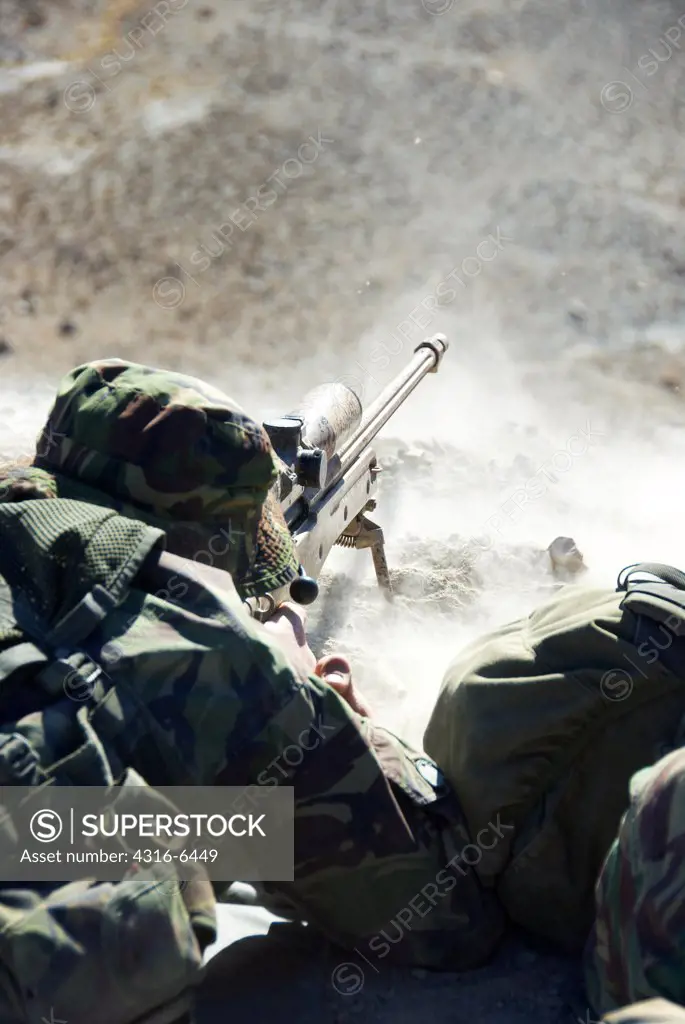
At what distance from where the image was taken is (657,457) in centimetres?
649

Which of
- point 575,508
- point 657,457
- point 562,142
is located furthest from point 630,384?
point 562,142

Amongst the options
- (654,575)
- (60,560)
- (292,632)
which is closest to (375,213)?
(292,632)

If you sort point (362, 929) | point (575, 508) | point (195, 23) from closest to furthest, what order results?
1. point (362, 929)
2. point (575, 508)
3. point (195, 23)

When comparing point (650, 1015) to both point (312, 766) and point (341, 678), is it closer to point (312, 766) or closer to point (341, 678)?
point (312, 766)

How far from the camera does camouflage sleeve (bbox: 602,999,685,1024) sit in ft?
4.60

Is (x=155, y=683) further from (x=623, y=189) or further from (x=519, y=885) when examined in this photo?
(x=623, y=189)

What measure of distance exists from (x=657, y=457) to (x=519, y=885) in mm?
4418

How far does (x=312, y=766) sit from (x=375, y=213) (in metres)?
7.43

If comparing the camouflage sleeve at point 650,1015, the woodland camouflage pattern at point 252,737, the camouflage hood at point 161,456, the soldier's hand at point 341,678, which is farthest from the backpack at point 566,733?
the camouflage sleeve at point 650,1015

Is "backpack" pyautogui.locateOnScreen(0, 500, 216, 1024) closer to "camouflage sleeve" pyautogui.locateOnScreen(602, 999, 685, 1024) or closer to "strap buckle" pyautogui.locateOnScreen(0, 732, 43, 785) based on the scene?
"strap buckle" pyautogui.locateOnScreen(0, 732, 43, 785)

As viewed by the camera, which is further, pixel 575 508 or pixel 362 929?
pixel 575 508

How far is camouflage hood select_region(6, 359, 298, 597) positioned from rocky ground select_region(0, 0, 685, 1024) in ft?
11.5

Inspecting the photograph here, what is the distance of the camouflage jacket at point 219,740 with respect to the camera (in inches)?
77.7

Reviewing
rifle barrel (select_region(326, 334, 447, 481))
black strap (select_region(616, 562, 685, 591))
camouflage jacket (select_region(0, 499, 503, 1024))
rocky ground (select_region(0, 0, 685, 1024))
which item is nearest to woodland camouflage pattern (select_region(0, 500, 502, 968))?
camouflage jacket (select_region(0, 499, 503, 1024))
